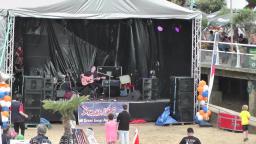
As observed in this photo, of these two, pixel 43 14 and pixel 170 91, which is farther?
pixel 170 91

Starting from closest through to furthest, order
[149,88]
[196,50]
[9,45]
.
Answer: [9,45], [196,50], [149,88]

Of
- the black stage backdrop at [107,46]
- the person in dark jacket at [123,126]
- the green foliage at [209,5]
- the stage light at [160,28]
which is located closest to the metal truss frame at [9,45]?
the black stage backdrop at [107,46]

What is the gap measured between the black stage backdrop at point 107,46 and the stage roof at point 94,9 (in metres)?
1.36

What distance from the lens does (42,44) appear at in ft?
71.9

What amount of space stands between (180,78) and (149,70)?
2.37 meters

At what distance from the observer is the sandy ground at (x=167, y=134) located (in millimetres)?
17859

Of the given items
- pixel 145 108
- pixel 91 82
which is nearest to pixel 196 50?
pixel 145 108

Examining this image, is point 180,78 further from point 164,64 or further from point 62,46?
point 62,46

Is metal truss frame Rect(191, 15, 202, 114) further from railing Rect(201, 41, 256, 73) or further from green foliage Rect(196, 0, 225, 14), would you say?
green foliage Rect(196, 0, 225, 14)

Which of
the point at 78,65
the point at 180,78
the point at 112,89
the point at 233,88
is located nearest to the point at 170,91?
the point at 180,78

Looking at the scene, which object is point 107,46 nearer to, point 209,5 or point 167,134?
point 167,134

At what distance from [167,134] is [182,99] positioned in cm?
221

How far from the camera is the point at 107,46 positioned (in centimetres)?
2381

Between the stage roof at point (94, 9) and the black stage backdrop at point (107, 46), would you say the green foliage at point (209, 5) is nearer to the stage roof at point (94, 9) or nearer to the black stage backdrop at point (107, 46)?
the black stage backdrop at point (107, 46)
